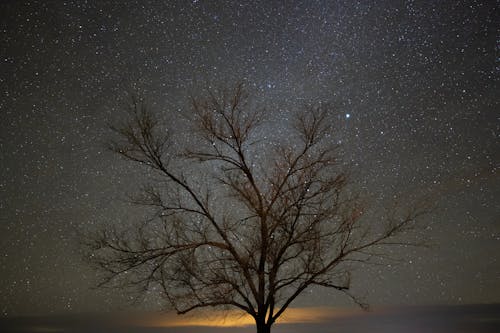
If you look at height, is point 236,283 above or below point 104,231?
below

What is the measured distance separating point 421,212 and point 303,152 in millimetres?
3441

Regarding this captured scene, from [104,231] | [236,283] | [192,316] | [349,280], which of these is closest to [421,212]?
[349,280]

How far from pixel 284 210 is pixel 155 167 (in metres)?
3.60

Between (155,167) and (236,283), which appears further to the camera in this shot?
(155,167)

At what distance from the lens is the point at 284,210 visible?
12102 mm

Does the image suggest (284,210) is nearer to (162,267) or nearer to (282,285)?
(282,285)

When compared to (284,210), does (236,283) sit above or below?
below

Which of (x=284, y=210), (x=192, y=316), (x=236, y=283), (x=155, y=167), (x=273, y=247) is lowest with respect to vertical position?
(x=192, y=316)

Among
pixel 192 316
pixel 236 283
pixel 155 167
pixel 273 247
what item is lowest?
pixel 192 316

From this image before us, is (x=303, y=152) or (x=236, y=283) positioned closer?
(x=236, y=283)

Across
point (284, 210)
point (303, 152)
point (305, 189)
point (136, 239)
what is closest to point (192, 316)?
point (136, 239)

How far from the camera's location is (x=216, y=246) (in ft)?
39.0

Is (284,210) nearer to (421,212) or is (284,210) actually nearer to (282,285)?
(282,285)

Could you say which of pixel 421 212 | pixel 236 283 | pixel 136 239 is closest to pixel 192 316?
pixel 236 283
